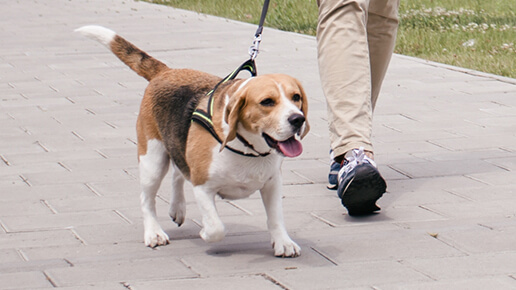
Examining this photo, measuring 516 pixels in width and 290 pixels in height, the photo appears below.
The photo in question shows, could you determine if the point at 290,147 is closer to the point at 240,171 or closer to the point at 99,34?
the point at 240,171

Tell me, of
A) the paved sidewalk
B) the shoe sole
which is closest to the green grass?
the paved sidewalk

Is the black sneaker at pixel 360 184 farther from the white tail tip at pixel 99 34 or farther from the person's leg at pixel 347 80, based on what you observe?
the white tail tip at pixel 99 34

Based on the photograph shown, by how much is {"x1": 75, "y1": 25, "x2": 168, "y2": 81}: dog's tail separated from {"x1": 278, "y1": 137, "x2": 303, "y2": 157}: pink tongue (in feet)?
3.61

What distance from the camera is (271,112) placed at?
150 inches

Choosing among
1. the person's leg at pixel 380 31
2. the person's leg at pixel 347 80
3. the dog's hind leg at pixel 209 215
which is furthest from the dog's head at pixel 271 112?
the person's leg at pixel 380 31

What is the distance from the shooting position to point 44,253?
4.25 metres

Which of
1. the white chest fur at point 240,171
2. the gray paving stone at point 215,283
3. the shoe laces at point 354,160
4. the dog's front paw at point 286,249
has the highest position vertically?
the white chest fur at point 240,171

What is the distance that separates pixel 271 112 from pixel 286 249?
64 centimetres

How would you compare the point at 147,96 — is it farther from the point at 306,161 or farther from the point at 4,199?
the point at 306,161

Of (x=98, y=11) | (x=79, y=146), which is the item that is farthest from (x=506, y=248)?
(x=98, y=11)

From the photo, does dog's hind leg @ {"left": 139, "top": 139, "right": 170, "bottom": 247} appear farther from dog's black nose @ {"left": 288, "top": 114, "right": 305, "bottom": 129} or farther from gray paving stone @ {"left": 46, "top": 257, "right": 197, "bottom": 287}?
dog's black nose @ {"left": 288, "top": 114, "right": 305, "bottom": 129}

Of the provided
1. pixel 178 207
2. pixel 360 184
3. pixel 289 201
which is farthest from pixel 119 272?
pixel 289 201

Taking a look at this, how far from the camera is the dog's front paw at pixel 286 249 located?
161 inches

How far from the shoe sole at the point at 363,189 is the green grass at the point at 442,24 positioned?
4691 mm
